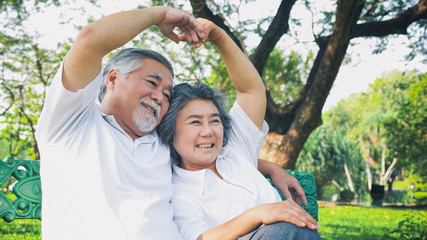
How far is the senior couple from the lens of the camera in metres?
1.68

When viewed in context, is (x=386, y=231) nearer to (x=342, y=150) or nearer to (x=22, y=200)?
(x=22, y=200)

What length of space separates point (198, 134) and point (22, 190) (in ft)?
4.80

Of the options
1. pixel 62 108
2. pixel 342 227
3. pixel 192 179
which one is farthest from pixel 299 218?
pixel 342 227

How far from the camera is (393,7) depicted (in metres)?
7.33

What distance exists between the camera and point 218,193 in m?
2.10

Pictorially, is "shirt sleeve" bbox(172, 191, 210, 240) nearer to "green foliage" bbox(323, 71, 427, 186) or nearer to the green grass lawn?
the green grass lawn

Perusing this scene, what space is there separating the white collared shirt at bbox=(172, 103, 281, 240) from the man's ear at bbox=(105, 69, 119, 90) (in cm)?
59

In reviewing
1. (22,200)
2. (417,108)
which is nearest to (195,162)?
(22,200)

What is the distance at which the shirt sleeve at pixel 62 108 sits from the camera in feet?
5.43

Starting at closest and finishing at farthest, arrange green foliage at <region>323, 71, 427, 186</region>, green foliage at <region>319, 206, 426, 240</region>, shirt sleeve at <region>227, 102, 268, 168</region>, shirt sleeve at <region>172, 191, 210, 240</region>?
shirt sleeve at <region>172, 191, 210, 240</region>
shirt sleeve at <region>227, 102, 268, 168</region>
green foliage at <region>319, 206, 426, 240</region>
green foliage at <region>323, 71, 427, 186</region>

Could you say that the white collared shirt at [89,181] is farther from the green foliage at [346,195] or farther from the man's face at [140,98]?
the green foliage at [346,195]

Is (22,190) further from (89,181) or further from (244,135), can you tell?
(244,135)

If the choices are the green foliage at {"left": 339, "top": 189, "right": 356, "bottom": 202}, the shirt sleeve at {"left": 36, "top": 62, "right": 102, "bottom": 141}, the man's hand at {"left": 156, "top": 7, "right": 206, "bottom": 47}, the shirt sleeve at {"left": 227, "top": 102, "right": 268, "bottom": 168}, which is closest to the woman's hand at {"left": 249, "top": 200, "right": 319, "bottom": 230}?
the shirt sleeve at {"left": 227, "top": 102, "right": 268, "bottom": 168}

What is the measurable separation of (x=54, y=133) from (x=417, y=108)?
13.6 m
